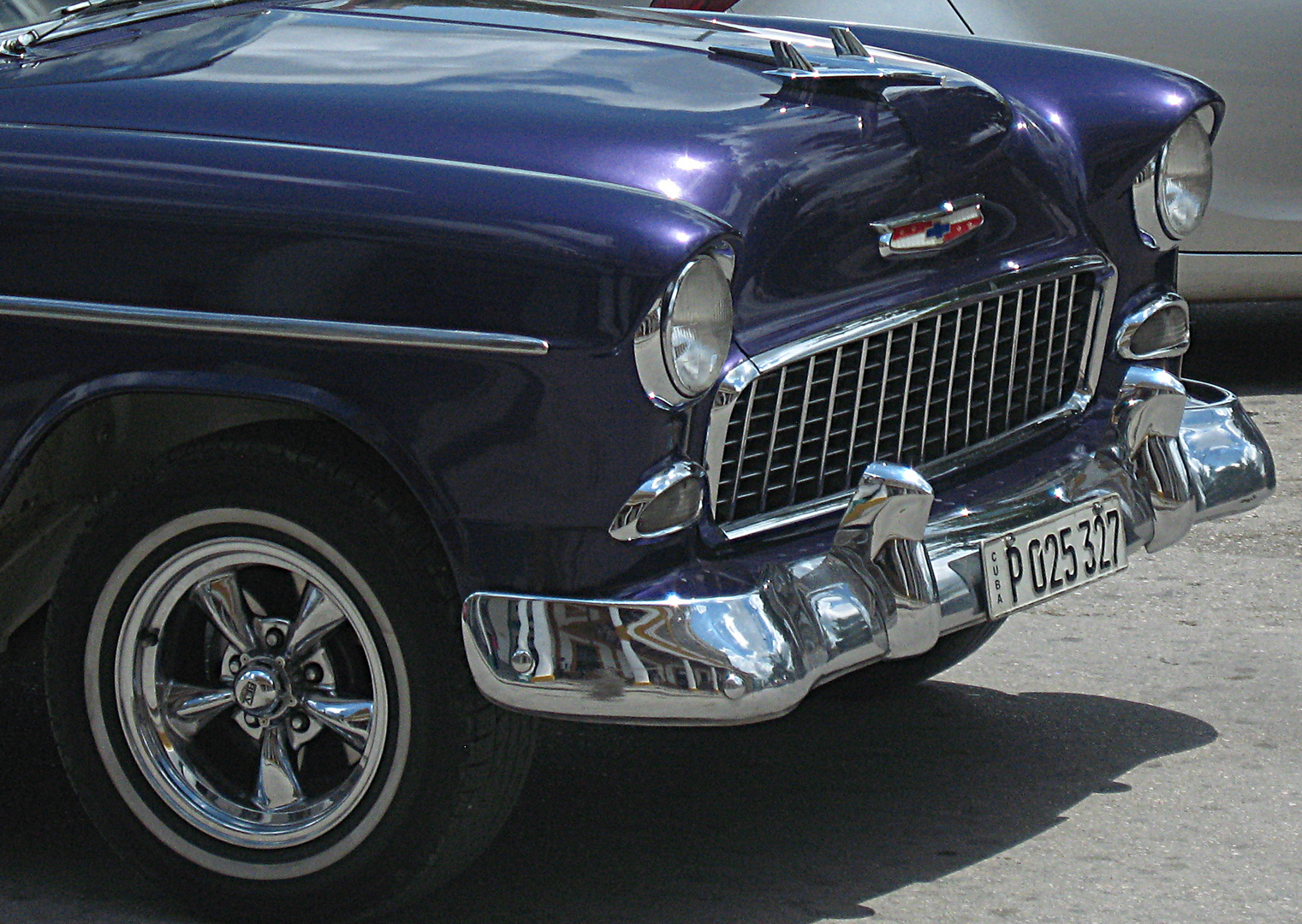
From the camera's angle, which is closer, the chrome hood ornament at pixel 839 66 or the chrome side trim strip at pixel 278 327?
the chrome side trim strip at pixel 278 327

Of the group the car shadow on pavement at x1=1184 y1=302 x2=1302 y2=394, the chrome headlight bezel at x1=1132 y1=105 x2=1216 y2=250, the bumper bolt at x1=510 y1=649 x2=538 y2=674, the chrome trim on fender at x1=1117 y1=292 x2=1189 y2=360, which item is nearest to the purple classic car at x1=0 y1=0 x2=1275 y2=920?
the bumper bolt at x1=510 y1=649 x2=538 y2=674

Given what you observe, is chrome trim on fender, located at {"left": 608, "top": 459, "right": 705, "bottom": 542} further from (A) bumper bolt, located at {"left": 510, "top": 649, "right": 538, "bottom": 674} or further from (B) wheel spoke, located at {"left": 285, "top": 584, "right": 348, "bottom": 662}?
(B) wheel spoke, located at {"left": 285, "top": 584, "right": 348, "bottom": 662}

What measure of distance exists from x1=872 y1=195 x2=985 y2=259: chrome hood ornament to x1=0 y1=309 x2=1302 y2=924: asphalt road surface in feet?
3.12

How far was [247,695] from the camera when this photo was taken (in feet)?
9.96

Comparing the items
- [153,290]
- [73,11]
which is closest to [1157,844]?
[153,290]

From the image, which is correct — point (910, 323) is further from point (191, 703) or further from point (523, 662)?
point (191, 703)

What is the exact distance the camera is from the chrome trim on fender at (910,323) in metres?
2.85

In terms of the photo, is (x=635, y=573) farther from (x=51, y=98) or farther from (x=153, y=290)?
(x=51, y=98)

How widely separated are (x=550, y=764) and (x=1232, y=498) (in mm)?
1325

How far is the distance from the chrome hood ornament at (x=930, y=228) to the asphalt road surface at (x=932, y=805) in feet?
3.12

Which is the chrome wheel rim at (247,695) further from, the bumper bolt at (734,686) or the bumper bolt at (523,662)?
the bumper bolt at (734,686)

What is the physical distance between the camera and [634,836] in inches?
132

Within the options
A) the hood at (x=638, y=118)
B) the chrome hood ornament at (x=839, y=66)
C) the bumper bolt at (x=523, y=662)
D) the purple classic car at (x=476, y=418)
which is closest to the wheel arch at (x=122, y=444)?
the purple classic car at (x=476, y=418)

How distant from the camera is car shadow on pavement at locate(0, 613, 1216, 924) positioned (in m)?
3.12
